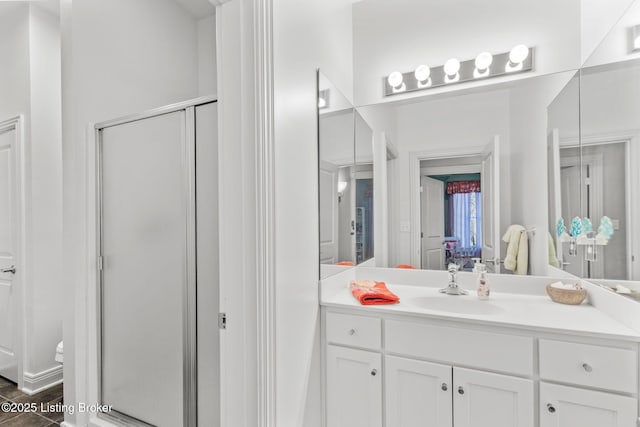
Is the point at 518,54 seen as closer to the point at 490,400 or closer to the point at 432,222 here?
the point at 432,222

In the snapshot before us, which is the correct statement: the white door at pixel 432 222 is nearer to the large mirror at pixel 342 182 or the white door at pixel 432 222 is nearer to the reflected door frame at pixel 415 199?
the reflected door frame at pixel 415 199

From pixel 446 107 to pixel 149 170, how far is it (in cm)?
173

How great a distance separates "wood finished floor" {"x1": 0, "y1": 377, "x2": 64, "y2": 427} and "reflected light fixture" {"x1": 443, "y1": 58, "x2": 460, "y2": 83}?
3.10 metres

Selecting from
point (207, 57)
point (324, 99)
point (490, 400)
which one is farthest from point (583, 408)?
point (207, 57)

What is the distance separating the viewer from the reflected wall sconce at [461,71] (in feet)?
5.77

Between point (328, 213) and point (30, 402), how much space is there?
94.7 inches

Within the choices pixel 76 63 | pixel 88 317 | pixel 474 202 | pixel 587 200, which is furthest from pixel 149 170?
pixel 587 200

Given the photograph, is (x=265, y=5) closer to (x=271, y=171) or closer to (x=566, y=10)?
(x=271, y=171)

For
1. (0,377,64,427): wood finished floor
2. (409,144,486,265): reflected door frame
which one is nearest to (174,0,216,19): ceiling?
(409,144,486,265): reflected door frame

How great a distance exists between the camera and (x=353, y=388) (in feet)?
4.90

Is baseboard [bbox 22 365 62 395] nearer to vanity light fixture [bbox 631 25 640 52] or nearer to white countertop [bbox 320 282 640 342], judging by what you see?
white countertop [bbox 320 282 640 342]

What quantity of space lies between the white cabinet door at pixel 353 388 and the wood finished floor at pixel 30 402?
1.71m

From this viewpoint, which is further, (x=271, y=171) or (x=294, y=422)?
(x=294, y=422)

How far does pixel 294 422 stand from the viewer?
4.29 feet
